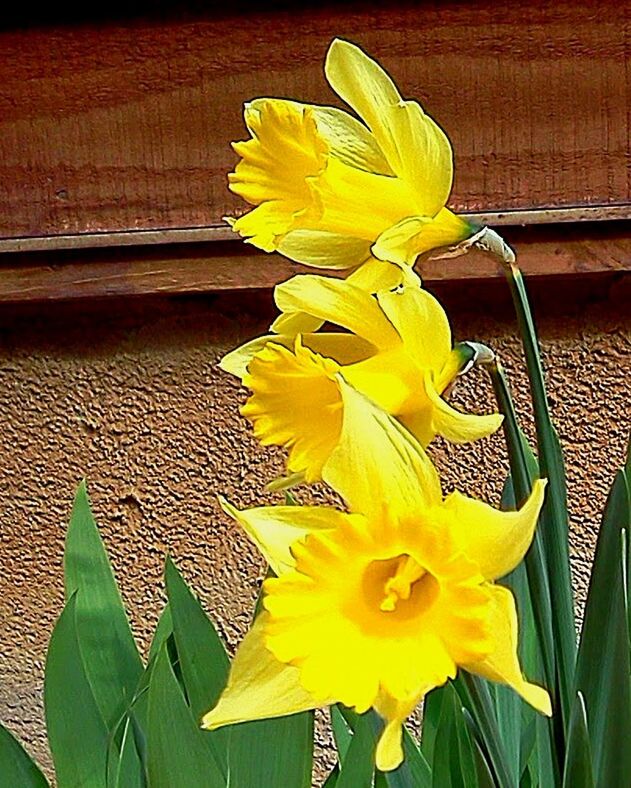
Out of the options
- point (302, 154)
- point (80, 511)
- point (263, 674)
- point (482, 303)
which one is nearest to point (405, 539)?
point (263, 674)

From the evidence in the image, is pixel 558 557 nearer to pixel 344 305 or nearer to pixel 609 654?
pixel 609 654

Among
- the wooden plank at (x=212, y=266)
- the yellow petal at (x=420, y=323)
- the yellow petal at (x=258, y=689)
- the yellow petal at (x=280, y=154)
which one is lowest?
the wooden plank at (x=212, y=266)

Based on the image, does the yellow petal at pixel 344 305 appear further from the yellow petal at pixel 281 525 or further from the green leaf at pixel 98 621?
the green leaf at pixel 98 621

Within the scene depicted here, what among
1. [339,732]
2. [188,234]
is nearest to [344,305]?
[339,732]

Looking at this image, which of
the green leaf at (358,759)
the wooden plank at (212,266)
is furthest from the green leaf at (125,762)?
the wooden plank at (212,266)

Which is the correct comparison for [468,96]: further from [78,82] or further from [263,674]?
[263,674]
